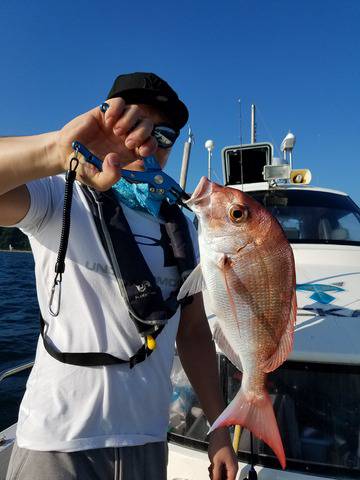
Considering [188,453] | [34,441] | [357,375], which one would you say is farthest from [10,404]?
[357,375]

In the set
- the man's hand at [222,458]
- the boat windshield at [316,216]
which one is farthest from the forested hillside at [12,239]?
the man's hand at [222,458]

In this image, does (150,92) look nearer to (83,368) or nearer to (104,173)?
(104,173)

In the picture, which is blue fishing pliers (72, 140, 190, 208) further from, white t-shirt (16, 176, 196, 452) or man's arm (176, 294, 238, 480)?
man's arm (176, 294, 238, 480)

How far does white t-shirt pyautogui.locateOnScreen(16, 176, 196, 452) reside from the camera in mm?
1305

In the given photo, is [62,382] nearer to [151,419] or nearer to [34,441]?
[34,441]

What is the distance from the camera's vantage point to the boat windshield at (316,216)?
3936mm

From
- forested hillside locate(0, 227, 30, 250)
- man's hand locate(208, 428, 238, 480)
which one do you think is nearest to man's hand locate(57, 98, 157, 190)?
man's hand locate(208, 428, 238, 480)

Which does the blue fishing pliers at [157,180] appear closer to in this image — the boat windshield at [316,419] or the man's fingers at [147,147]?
the man's fingers at [147,147]

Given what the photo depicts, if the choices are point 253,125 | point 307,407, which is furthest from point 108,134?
point 253,125

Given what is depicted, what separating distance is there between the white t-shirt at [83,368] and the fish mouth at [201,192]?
417 mm

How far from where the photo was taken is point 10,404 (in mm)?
5312

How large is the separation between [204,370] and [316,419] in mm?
669

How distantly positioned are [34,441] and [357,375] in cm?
151

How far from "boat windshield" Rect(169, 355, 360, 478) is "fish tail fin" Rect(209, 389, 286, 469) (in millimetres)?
444
